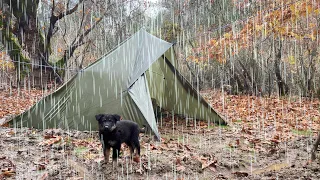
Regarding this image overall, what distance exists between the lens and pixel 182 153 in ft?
14.9

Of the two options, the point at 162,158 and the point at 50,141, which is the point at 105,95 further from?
the point at 162,158

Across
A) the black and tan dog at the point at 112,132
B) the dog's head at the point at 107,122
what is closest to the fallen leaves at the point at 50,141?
the black and tan dog at the point at 112,132

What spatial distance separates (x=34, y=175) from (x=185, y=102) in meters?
4.96

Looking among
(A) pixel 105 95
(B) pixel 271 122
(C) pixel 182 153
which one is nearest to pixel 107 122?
(C) pixel 182 153

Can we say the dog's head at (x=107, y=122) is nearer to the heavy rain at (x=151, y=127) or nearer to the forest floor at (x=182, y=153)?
the heavy rain at (x=151, y=127)

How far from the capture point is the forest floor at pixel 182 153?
135 inches

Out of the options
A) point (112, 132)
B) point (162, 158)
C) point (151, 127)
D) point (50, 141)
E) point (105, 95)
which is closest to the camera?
point (112, 132)

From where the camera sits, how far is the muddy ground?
3404 millimetres

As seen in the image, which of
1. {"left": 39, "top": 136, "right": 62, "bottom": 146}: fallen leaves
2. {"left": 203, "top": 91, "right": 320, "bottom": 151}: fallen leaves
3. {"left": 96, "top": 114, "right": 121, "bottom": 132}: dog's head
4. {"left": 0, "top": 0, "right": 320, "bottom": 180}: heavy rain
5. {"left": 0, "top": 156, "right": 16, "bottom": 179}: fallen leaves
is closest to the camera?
{"left": 0, "top": 156, "right": 16, "bottom": 179}: fallen leaves

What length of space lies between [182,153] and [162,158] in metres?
0.50

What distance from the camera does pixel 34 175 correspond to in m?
3.29

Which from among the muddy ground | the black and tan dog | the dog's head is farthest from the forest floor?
the dog's head

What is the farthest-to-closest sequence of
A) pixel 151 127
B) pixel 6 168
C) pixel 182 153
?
pixel 151 127 → pixel 182 153 → pixel 6 168

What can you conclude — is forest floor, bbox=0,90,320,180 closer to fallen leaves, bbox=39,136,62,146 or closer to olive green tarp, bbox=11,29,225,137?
fallen leaves, bbox=39,136,62,146
